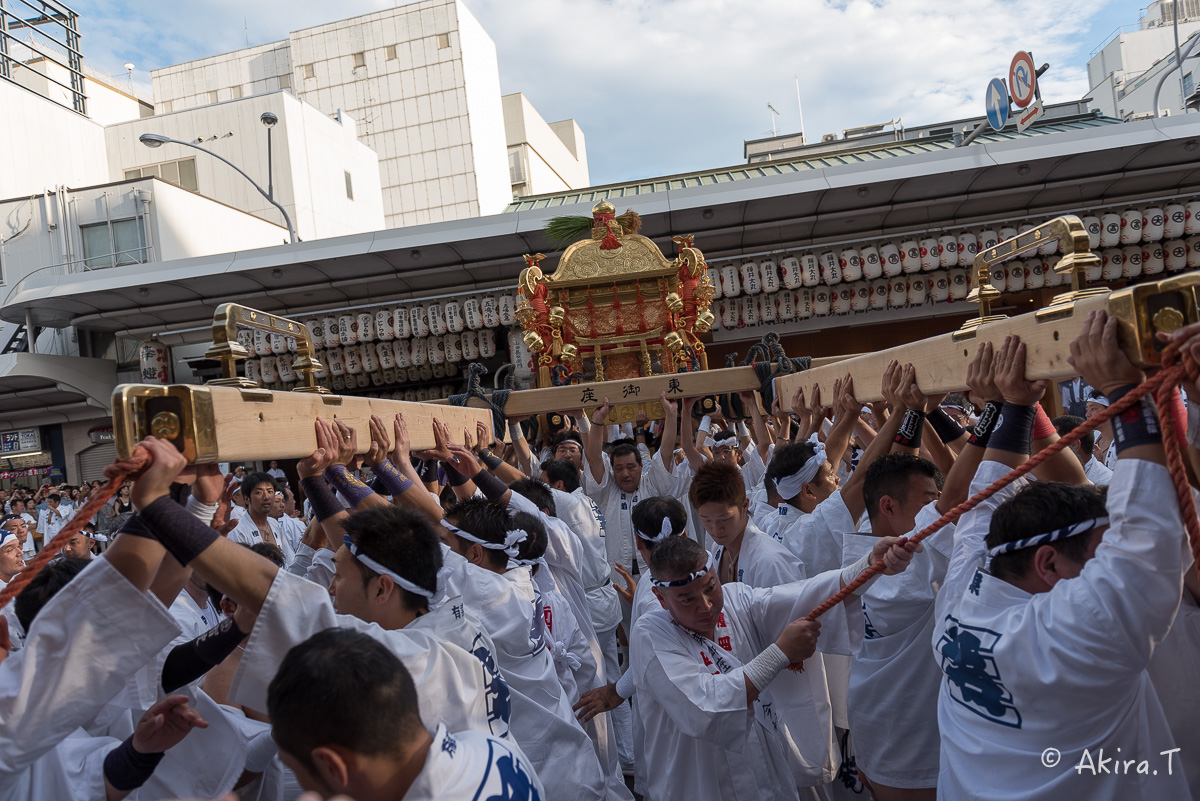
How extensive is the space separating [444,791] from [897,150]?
14003 mm

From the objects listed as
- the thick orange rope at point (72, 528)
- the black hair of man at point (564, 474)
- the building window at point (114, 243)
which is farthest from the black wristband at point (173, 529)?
the building window at point (114, 243)

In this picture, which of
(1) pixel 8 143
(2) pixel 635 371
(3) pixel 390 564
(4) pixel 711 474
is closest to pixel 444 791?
(3) pixel 390 564

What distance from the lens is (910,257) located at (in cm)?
1153

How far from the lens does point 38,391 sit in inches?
578

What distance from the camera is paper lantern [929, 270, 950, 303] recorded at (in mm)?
11727

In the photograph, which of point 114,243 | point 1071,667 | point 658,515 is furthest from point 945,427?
point 114,243

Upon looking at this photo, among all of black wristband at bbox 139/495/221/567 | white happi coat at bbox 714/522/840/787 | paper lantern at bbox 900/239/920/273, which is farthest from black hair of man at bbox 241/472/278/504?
paper lantern at bbox 900/239/920/273

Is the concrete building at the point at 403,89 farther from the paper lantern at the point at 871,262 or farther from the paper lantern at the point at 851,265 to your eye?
the paper lantern at the point at 871,262

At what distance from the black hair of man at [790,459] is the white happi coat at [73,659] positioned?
273 centimetres

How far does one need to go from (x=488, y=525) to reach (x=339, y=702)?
1615 mm

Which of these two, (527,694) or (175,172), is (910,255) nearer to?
(527,694)

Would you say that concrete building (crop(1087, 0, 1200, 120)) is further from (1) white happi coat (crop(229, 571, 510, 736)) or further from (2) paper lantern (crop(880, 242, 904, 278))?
(1) white happi coat (crop(229, 571, 510, 736))

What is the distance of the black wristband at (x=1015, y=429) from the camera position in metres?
1.97

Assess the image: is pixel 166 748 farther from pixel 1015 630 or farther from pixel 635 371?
pixel 635 371
